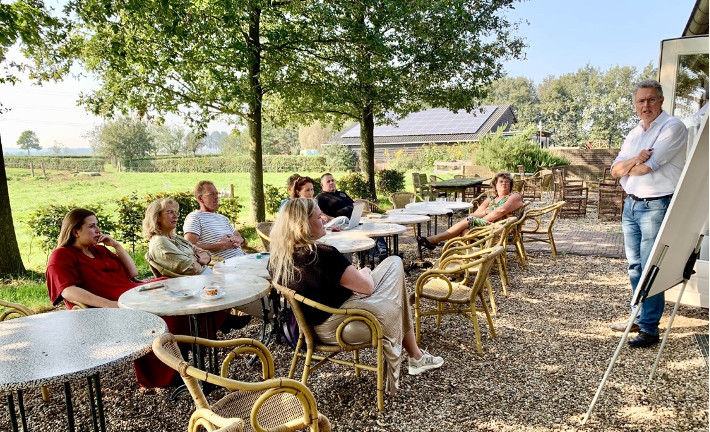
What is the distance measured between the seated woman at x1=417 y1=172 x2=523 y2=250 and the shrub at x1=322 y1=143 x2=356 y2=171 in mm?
22383

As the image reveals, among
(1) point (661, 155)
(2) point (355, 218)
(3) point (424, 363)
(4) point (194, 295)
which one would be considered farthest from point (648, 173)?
(4) point (194, 295)

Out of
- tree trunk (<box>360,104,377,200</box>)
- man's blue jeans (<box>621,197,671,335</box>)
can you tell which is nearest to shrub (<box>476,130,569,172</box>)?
tree trunk (<box>360,104,377,200</box>)

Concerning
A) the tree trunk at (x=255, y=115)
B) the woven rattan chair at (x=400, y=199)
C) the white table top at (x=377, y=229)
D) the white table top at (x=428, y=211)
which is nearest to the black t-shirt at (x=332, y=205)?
the white table top at (x=428, y=211)

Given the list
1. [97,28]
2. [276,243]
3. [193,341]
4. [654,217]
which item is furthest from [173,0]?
[654,217]

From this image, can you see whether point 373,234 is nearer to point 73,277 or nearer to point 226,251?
point 226,251

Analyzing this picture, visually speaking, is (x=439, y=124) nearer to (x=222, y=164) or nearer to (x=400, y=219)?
(x=222, y=164)

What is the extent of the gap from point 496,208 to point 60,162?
26.6 metres

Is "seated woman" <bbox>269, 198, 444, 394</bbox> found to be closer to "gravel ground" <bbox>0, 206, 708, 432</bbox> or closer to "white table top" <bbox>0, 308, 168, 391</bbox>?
"gravel ground" <bbox>0, 206, 708, 432</bbox>

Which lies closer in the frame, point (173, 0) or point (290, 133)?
point (173, 0)

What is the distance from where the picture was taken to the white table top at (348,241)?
375 cm

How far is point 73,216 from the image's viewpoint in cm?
283

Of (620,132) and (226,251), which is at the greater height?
(620,132)

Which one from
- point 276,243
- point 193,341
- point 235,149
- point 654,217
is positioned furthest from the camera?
point 235,149

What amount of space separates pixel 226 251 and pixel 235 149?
194 feet
